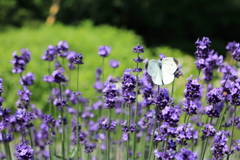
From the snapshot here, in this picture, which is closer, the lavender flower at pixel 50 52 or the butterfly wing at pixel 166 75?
the butterfly wing at pixel 166 75

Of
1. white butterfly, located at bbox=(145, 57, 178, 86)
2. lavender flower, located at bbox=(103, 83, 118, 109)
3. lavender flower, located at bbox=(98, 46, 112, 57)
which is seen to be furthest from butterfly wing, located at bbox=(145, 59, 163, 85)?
lavender flower, located at bbox=(98, 46, 112, 57)

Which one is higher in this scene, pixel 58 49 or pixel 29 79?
pixel 58 49

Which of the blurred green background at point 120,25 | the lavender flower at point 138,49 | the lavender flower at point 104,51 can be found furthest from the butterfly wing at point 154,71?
the blurred green background at point 120,25

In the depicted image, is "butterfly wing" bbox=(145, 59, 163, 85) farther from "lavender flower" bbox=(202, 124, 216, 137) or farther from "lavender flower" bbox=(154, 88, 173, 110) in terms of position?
"lavender flower" bbox=(202, 124, 216, 137)

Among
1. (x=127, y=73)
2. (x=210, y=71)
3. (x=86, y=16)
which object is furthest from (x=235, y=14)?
(x=127, y=73)

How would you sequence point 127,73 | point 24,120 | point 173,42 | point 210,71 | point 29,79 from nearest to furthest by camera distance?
point 127,73, point 24,120, point 210,71, point 29,79, point 173,42

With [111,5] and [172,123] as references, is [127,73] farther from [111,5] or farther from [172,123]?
[111,5]

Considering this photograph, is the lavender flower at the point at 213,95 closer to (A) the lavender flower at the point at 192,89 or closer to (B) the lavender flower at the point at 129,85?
(A) the lavender flower at the point at 192,89
